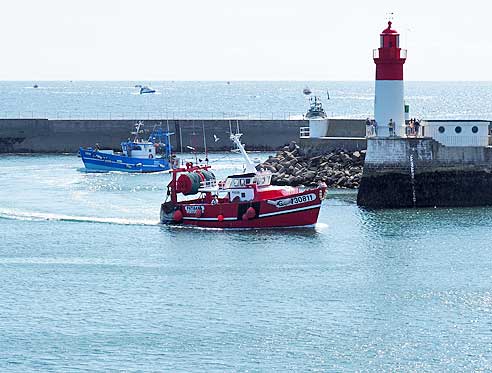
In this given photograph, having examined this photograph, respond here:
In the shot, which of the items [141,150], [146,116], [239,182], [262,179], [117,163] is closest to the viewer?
[239,182]

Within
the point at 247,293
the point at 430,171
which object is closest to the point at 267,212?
the point at 430,171

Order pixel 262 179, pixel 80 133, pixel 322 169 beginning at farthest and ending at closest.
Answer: pixel 80 133, pixel 322 169, pixel 262 179

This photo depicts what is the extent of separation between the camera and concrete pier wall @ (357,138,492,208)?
38.3 meters

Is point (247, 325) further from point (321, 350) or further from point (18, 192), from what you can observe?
point (18, 192)

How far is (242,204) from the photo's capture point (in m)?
35.2

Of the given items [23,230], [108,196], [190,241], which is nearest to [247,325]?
[190,241]

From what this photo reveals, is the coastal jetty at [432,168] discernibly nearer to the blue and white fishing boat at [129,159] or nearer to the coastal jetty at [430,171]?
the coastal jetty at [430,171]

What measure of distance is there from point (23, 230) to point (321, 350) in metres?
15.7

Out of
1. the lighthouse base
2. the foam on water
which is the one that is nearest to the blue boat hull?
the foam on water

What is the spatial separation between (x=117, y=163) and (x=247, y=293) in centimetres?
3009

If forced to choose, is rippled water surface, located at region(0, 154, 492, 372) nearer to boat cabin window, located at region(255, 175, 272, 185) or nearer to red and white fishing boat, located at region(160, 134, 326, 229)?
red and white fishing boat, located at region(160, 134, 326, 229)

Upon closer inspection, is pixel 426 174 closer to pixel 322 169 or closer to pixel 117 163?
pixel 322 169

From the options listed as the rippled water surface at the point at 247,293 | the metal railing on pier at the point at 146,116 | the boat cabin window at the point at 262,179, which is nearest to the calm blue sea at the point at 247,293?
the rippled water surface at the point at 247,293

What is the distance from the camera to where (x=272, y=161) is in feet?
155
